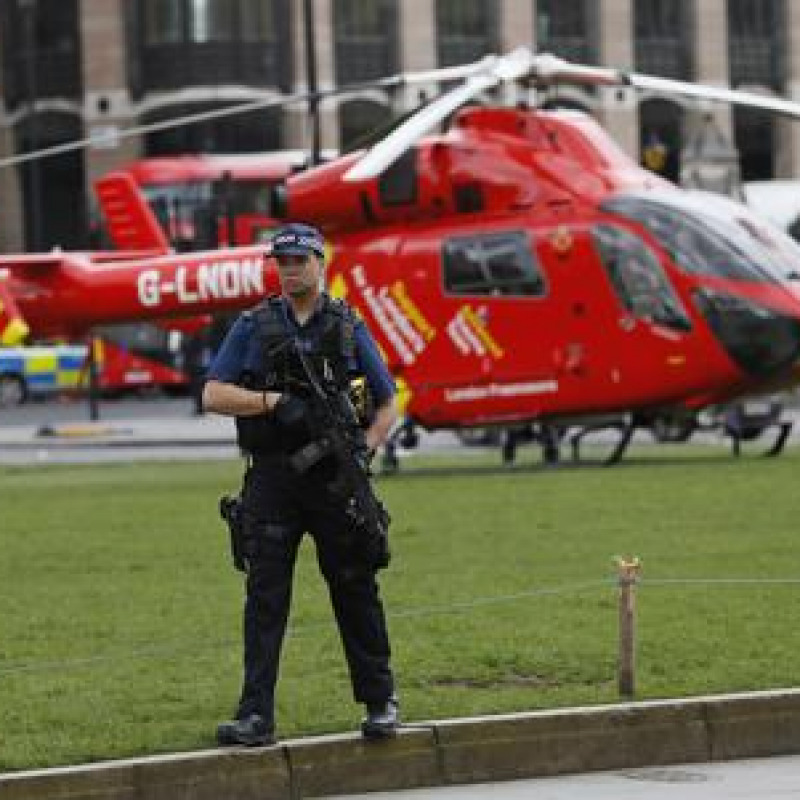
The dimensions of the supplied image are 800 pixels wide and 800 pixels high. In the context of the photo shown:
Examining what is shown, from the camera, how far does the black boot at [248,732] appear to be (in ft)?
39.5

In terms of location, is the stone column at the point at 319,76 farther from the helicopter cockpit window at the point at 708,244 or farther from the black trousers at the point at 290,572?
the black trousers at the point at 290,572

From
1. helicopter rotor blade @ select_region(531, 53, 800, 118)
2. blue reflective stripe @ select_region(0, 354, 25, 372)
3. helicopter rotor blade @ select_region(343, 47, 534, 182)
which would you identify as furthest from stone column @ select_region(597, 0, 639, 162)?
helicopter rotor blade @ select_region(343, 47, 534, 182)

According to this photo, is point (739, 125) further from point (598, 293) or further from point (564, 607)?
point (564, 607)

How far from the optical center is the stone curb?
11.7m

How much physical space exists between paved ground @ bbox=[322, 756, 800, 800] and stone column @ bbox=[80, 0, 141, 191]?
237ft

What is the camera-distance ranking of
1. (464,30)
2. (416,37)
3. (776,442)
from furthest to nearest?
1. (464,30)
2. (416,37)
3. (776,442)

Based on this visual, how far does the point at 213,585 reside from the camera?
18.0 m

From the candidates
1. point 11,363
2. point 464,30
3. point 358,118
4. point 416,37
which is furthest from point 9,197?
point 11,363

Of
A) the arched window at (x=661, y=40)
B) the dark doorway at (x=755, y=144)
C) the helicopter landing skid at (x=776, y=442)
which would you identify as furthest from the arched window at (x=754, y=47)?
the helicopter landing skid at (x=776, y=442)

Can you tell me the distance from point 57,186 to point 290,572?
76.8 meters

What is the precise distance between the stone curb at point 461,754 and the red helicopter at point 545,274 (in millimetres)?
17367

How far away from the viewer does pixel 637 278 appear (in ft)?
99.1

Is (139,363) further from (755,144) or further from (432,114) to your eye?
(432,114)

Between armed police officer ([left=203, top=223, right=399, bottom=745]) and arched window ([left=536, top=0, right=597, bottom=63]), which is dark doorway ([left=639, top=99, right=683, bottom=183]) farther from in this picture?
armed police officer ([left=203, top=223, right=399, bottom=745])
